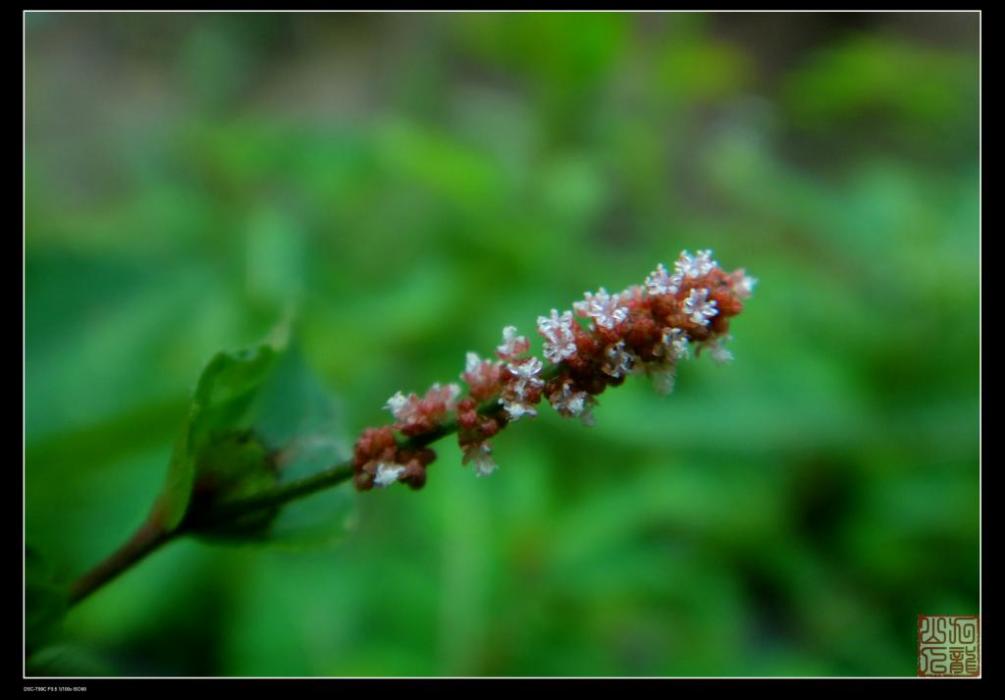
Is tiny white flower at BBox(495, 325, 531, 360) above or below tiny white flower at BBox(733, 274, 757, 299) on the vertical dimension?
below

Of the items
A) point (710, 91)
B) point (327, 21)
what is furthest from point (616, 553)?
point (327, 21)

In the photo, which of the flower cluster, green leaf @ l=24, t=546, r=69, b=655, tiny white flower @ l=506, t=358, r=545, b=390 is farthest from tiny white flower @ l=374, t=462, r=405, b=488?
green leaf @ l=24, t=546, r=69, b=655

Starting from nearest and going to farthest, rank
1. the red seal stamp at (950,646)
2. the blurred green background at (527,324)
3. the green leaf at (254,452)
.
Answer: the green leaf at (254,452), the red seal stamp at (950,646), the blurred green background at (527,324)

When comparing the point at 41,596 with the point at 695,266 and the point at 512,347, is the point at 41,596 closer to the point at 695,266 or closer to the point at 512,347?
the point at 512,347

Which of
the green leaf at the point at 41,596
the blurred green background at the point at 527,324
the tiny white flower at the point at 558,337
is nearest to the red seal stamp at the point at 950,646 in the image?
the blurred green background at the point at 527,324

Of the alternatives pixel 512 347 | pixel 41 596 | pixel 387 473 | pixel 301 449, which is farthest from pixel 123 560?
pixel 512 347

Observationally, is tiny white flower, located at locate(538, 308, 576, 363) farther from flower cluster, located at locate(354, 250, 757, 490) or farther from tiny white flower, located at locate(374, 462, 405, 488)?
tiny white flower, located at locate(374, 462, 405, 488)

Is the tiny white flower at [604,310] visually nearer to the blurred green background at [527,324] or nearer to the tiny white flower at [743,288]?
the tiny white flower at [743,288]
